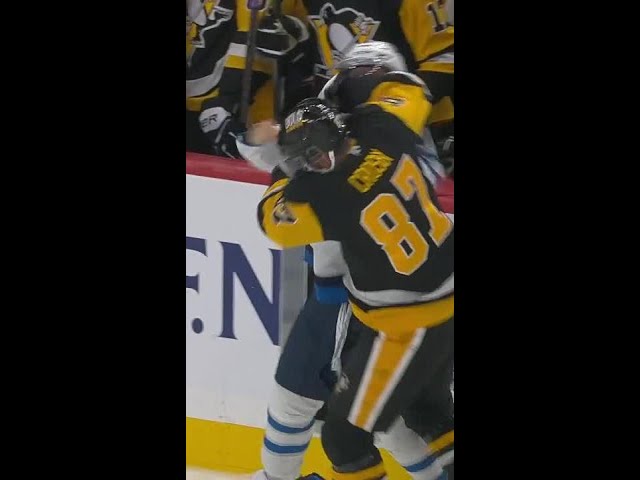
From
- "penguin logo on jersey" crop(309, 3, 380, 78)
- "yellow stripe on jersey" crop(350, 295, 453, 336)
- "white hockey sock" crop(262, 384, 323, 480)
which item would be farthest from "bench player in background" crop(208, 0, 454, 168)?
"white hockey sock" crop(262, 384, 323, 480)

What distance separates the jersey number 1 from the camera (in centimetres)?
204

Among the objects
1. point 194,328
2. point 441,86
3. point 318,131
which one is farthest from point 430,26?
point 194,328

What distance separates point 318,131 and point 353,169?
79 millimetres

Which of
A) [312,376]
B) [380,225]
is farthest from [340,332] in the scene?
[380,225]

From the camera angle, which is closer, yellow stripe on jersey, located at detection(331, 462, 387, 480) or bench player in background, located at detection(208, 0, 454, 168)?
bench player in background, located at detection(208, 0, 454, 168)

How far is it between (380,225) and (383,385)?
254mm

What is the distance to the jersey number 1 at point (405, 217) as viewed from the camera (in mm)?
2035

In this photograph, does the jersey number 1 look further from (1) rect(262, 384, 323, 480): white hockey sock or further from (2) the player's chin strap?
(1) rect(262, 384, 323, 480): white hockey sock

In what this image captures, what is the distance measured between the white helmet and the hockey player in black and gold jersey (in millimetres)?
18

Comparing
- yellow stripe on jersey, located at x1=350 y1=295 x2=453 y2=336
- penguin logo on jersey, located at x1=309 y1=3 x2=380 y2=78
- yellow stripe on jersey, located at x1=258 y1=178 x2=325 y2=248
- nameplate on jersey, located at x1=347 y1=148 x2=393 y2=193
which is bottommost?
yellow stripe on jersey, located at x1=350 y1=295 x2=453 y2=336

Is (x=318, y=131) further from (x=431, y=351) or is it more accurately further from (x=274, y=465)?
(x=274, y=465)

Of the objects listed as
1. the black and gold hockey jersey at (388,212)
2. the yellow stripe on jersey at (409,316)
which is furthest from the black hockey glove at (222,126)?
the yellow stripe on jersey at (409,316)

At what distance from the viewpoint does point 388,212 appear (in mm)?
2041

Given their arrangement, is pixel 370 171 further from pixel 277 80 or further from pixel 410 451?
pixel 410 451
